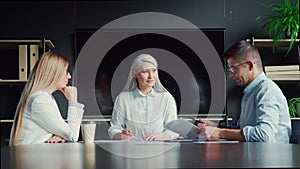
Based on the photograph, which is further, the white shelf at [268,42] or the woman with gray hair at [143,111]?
the white shelf at [268,42]

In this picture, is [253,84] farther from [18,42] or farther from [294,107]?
[18,42]

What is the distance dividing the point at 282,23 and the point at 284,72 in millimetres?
451

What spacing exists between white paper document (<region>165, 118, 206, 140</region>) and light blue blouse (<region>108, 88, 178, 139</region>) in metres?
0.79

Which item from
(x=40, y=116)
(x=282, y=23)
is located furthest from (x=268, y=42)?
(x=40, y=116)

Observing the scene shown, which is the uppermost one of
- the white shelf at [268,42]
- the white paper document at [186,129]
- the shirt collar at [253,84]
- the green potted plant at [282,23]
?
the green potted plant at [282,23]

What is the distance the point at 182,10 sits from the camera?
4336 mm

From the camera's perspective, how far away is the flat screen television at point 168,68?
4.26 meters

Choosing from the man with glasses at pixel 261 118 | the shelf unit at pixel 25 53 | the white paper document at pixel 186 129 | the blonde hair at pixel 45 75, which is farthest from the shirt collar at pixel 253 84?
the shelf unit at pixel 25 53

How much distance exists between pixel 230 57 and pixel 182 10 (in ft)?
6.20

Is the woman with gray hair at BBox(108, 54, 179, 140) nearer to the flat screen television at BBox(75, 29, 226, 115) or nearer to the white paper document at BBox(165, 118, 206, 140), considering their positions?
the white paper document at BBox(165, 118, 206, 140)

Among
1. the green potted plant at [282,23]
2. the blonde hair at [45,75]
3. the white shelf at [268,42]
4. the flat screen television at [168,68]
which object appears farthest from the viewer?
the flat screen television at [168,68]

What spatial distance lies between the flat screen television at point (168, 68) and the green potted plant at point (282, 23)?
47cm

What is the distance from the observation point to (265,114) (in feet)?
6.27

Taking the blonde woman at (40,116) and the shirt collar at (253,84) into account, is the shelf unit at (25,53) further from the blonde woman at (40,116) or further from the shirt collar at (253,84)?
the shirt collar at (253,84)
